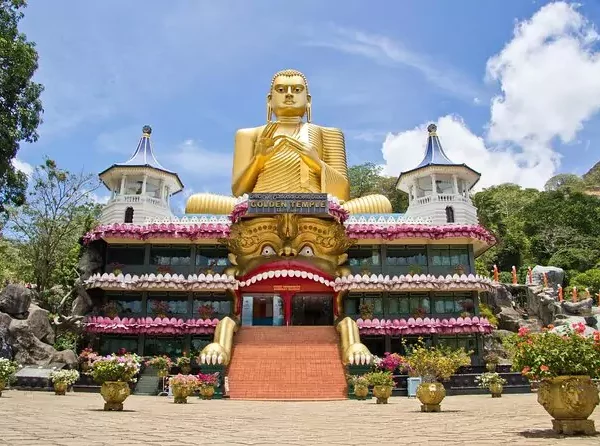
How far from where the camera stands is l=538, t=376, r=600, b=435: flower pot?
25.0 feet

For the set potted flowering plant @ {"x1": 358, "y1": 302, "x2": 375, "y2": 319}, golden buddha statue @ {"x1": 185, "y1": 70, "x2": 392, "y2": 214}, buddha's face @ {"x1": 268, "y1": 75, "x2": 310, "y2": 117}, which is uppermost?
buddha's face @ {"x1": 268, "y1": 75, "x2": 310, "y2": 117}

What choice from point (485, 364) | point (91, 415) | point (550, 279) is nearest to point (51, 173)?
point (91, 415)

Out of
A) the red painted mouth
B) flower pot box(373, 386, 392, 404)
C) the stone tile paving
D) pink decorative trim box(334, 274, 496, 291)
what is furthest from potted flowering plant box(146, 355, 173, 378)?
the stone tile paving

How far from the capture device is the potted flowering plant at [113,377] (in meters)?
12.1

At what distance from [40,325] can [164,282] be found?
5.62m

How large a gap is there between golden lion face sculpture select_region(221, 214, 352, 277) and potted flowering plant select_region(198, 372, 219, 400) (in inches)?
305

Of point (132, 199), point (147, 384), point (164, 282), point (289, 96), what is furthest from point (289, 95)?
point (147, 384)

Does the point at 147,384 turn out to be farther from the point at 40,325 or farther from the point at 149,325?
the point at 40,325

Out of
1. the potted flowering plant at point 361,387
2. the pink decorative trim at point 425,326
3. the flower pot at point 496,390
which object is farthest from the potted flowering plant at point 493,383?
the potted flowering plant at point 361,387

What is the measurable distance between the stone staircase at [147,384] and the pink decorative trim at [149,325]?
268 cm

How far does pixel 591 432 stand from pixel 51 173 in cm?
2835

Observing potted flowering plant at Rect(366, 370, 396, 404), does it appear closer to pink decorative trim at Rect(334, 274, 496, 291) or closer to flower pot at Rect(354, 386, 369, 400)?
flower pot at Rect(354, 386, 369, 400)

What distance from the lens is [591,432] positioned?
762cm

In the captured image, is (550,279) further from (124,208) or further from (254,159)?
(124,208)
